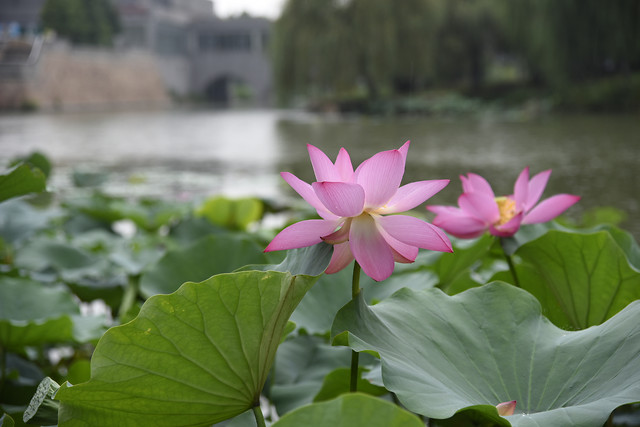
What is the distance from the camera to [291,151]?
6090mm

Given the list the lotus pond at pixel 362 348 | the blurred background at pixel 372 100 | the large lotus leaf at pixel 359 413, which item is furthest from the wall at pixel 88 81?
the large lotus leaf at pixel 359 413

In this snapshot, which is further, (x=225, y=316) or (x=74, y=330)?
(x=74, y=330)

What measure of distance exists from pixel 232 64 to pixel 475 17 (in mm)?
15881

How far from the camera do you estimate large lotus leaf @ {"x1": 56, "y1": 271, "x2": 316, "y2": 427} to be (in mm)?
431

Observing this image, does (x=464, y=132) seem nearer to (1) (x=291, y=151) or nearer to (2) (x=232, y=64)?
(1) (x=291, y=151)

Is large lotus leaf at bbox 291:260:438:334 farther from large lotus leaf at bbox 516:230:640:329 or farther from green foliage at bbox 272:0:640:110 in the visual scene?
green foliage at bbox 272:0:640:110

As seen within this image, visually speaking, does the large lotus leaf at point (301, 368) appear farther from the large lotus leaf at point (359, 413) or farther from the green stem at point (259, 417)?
the large lotus leaf at point (359, 413)

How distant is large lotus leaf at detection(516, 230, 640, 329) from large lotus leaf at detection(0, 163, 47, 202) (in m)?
0.47

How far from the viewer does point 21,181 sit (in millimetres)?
667

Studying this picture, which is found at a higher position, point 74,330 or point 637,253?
point 637,253

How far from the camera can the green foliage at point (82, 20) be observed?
68.3 ft

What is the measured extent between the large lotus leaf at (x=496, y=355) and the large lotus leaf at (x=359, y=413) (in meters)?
0.09

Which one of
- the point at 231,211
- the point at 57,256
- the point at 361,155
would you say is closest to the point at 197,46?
the point at 361,155

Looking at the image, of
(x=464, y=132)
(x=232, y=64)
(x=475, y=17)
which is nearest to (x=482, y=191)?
(x=464, y=132)
